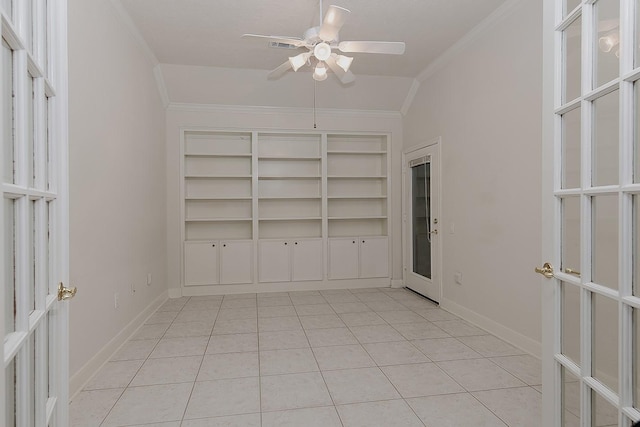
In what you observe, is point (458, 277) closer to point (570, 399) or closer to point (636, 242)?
point (570, 399)

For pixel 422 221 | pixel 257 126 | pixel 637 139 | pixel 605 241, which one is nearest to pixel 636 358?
pixel 605 241

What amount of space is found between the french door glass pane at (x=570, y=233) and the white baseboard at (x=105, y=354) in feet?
8.97

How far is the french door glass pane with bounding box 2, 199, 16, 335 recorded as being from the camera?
0.90m

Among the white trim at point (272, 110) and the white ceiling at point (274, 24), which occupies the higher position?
the white ceiling at point (274, 24)

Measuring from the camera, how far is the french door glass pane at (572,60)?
50.0 inches

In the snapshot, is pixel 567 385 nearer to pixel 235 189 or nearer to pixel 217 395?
pixel 217 395

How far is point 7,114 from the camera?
0.91 m

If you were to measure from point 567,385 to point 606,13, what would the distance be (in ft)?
4.28

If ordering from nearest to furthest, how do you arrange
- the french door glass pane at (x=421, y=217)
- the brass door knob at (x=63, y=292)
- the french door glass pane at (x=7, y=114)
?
the french door glass pane at (x=7, y=114) < the brass door knob at (x=63, y=292) < the french door glass pane at (x=421, y=217)

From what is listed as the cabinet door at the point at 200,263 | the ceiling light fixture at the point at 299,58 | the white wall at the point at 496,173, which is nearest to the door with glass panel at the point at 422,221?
the white wall at the point at 496,173

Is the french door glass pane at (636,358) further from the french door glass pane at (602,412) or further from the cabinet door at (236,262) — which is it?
the cabinet door at (236,262)

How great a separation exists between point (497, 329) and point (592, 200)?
96.7 inches

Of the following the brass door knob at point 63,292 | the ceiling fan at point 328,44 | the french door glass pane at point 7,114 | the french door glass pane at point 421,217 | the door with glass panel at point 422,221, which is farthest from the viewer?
the french door glass pane at point 421,217

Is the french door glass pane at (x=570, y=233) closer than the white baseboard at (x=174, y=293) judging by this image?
Yes
